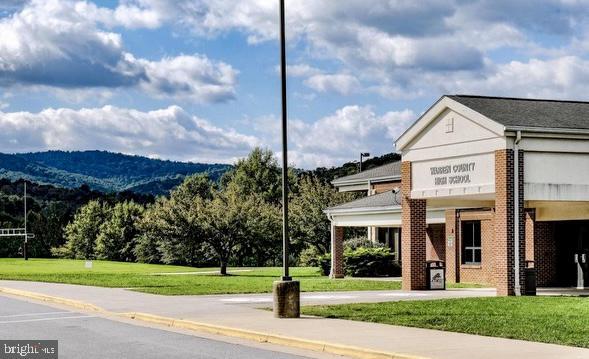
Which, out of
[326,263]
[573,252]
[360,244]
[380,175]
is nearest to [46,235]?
[380,175]

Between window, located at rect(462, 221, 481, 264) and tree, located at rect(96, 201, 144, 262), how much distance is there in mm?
50635

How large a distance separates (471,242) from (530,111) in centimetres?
913

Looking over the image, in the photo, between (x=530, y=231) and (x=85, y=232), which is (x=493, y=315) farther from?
(x=85, y=232)

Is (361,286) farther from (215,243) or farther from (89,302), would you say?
(215,243)

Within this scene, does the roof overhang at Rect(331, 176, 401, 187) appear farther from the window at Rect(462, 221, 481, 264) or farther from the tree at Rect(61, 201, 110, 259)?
the tree at Rect(61, 201, 110, 259)

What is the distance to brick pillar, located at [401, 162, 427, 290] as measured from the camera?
31094 mm

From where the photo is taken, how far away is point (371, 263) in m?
42.4

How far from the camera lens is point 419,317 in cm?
1961

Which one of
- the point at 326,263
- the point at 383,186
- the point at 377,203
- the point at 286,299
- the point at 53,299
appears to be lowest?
the point at 53,299

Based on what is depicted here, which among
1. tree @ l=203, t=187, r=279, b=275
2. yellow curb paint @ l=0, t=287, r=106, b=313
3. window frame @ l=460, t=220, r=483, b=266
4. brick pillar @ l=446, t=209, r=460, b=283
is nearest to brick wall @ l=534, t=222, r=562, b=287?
window frame @ l=460, t=220, r=483, b=266

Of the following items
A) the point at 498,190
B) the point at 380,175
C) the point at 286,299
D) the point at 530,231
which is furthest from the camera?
the point at 380,175

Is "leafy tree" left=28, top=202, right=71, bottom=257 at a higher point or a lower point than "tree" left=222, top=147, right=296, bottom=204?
lower

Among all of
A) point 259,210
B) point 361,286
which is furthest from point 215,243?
point 361,286

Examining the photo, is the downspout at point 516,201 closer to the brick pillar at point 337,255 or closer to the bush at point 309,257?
the brick pillar at point 337,255
